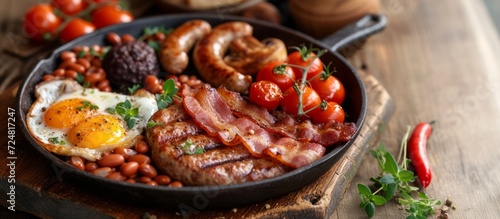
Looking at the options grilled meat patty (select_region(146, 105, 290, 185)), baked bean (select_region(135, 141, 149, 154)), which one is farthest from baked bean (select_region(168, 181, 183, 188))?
baked bean (select_region(135, 141, 149, 154))

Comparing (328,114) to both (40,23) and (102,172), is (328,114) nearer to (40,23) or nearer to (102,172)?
(102,172)

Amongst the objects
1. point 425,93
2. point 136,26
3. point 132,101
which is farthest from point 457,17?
point 132,101

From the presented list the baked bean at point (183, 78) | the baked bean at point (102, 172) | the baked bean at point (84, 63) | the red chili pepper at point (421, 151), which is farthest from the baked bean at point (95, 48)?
the red chili pepper at point (421, 151)

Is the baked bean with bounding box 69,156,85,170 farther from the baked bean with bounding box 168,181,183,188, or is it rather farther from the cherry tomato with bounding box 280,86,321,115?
the cherry tomato with bounding box 280,86,321,115

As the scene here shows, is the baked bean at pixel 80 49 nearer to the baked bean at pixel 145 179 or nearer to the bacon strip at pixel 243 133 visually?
the bacon strip at pixel 243 133

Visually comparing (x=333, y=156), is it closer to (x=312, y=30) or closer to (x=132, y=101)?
(x=132, y=101)

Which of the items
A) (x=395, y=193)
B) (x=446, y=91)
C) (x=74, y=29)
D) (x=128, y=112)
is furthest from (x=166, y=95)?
(x=446, y=91)
